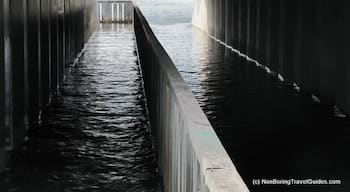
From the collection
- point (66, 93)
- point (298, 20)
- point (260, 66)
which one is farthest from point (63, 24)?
point (260, 66)

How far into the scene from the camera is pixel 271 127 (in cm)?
1019

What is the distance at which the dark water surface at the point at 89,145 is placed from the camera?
679 cm

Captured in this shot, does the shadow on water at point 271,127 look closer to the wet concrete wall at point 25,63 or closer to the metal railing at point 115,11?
the wet concrete wall at point 25,63

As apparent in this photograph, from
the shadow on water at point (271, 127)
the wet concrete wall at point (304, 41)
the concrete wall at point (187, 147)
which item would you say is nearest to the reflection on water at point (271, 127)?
the shadow on water at point (271, 127)

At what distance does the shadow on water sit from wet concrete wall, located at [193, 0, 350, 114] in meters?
0.36

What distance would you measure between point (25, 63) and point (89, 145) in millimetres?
1400

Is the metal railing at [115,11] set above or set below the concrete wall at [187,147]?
above

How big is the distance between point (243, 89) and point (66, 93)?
4.10 metres

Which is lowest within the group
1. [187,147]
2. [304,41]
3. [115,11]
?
[187,147]

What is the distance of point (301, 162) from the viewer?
316 inches

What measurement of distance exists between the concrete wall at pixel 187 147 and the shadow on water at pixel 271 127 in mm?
1696

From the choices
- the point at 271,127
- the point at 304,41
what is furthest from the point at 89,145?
the point at 304,41

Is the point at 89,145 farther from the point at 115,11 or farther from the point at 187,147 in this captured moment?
the point at 115,11

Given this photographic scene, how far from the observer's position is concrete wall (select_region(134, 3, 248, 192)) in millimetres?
3109
